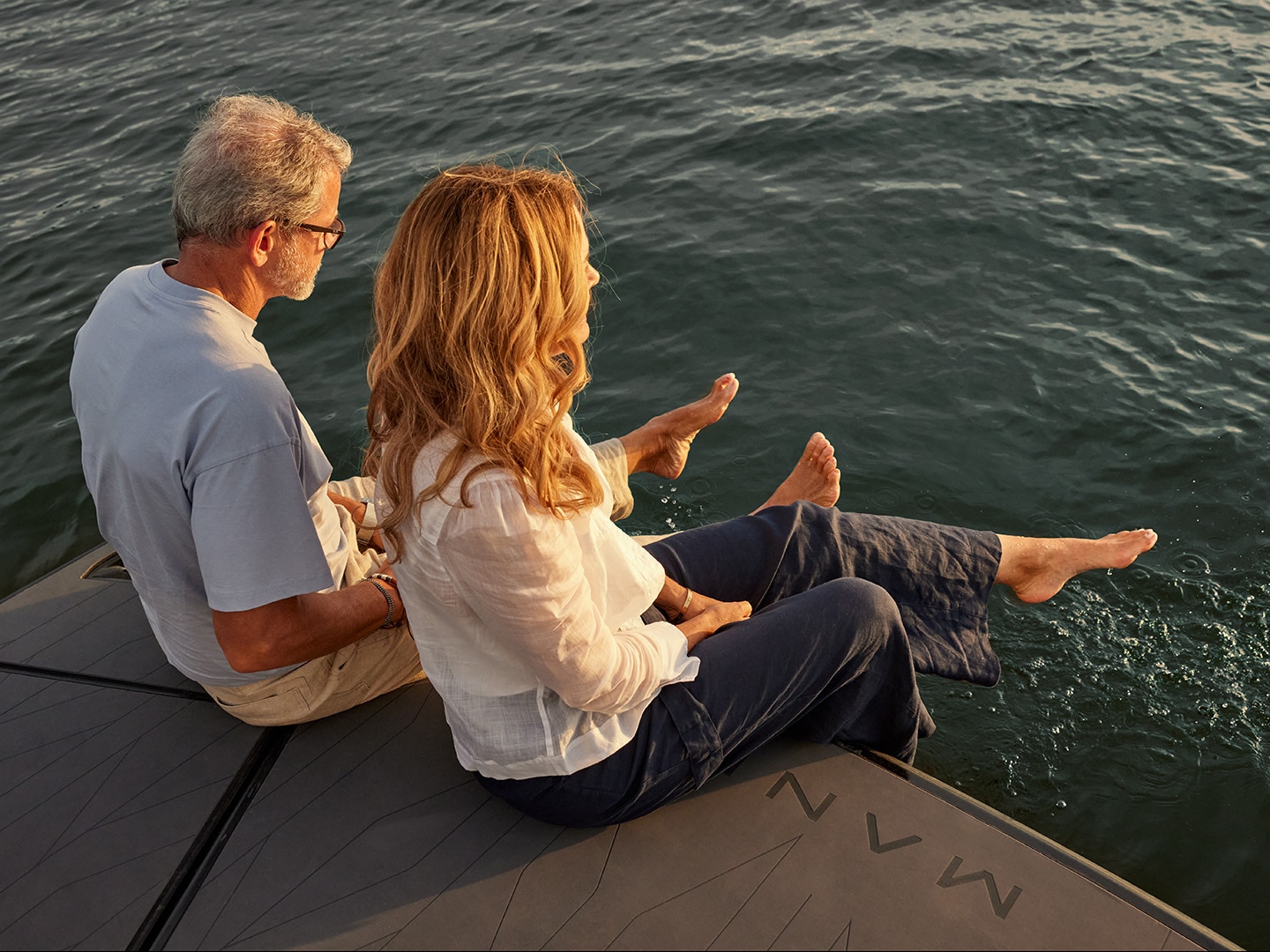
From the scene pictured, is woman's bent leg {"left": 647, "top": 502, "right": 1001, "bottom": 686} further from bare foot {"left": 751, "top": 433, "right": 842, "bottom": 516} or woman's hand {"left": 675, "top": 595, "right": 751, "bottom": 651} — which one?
bare foot {"left": 751, "top": 433, "right": 842, "bottom": 516}

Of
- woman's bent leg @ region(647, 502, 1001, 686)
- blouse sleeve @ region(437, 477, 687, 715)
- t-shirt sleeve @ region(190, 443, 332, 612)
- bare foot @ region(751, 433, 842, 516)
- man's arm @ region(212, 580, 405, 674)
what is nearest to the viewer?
blouse sleeve @ region(437, 477, 687, 715)

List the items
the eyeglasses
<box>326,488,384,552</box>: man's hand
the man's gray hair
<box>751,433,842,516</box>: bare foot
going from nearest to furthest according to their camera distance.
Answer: the man's gray hair → the eyeglasses → <box>326,488,384,552</box>: man's hand → <box>751,433,842,516</box>: bare foot

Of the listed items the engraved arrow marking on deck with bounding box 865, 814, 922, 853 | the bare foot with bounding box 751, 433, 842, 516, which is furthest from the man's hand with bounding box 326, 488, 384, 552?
the engraved arrow marking on deck with bounding box 865, 814, 922, 853

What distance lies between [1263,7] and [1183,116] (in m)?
2.21

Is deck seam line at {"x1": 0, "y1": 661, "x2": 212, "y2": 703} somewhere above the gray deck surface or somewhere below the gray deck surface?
above

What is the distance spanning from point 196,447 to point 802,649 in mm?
1378

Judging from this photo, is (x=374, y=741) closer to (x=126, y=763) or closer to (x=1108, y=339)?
(x=126, y=763)

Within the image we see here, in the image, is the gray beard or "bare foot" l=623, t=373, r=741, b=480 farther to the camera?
"bare foot" l=623, t=373, r=741, b=480

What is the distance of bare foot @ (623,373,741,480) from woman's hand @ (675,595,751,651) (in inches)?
37.8

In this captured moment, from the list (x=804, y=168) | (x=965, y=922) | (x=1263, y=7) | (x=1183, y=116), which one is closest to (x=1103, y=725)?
(x=965, y=922)

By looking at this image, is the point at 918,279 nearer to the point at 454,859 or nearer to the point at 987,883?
the point at 987,883

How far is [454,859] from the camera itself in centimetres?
232

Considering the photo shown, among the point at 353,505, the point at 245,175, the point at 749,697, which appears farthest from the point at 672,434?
the point at 245,175

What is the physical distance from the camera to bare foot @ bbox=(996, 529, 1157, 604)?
9.87ft
